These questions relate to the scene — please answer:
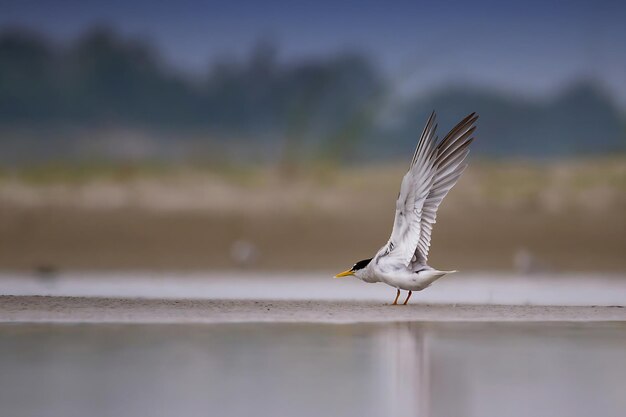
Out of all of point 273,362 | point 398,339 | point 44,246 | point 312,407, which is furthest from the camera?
point 44,246

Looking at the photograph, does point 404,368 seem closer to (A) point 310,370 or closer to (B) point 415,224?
(A) point 310,370

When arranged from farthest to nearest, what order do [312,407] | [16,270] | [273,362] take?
[16,270], [273,362], [312,407]

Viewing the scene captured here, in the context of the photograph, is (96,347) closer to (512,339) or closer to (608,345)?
(512,339)

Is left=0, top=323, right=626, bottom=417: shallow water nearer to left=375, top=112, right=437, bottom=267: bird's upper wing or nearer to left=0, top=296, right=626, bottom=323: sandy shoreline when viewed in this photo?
left=0, top=296, right=626, bottom=323: sandy shoreline

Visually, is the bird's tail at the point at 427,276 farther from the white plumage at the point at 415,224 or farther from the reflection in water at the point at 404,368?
the reflection in water at the point at 404,368

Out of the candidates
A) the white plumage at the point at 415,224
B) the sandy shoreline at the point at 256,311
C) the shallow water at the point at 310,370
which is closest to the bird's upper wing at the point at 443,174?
the white plumage at the point at 415,224

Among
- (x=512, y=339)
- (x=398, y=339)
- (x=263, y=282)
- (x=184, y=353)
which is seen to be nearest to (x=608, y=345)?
(x=512, y=339)

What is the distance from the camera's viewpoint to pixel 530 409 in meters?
6.84

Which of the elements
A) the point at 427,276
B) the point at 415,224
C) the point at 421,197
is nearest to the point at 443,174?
the point at 421,197

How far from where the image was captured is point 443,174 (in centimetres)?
1330

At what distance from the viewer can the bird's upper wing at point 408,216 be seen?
12742 mm

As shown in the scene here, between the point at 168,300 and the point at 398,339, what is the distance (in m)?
4.47

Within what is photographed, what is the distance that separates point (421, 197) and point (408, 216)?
284 millimetres

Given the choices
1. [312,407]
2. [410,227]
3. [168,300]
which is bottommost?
[312,407]
